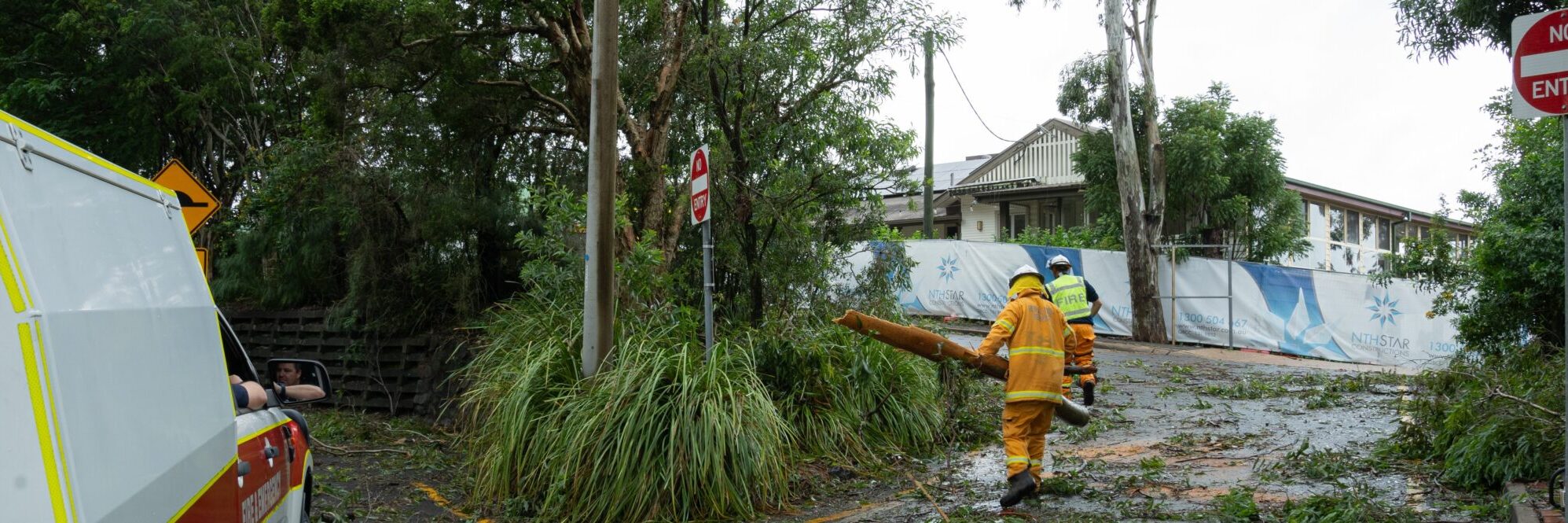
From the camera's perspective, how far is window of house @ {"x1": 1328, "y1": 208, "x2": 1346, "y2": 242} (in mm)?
36625

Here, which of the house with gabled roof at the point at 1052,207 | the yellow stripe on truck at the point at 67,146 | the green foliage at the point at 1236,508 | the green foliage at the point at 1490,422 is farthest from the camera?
the house with gabled roof at the point at 1052,207

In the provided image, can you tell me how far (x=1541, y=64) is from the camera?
506 centimetres

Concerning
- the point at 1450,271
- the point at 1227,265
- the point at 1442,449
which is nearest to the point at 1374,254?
the point at 1227,265

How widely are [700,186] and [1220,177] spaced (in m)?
19.9

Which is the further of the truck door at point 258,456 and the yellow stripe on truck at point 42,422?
the truck door at point 258,456

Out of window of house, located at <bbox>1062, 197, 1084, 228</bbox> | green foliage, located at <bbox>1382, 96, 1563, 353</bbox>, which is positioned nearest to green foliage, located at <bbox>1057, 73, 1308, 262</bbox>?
window of house, located at <bbox>1062, 197, 1084, 228</bbox>

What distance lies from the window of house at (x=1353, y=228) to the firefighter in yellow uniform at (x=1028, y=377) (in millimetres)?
34009

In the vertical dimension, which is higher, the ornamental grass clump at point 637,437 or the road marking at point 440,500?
the ornamental grass clump at point 637,437

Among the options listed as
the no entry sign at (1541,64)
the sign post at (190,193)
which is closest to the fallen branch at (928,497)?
the no entry sign at (1541,64)

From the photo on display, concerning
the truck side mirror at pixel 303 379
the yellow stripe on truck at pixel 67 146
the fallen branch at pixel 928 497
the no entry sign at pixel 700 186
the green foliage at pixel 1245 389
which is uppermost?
the no entry sign at pixel 700 186

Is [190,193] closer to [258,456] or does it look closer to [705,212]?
[705,212]

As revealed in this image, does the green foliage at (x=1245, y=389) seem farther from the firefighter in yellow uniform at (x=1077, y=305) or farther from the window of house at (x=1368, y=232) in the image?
the window of house at (x=1368, y=232)

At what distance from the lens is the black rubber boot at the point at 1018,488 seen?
714 centimetres

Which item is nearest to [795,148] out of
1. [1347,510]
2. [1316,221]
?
[1347,510]
